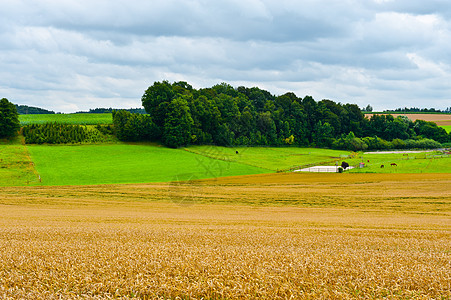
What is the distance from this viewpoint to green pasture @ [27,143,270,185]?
162ft

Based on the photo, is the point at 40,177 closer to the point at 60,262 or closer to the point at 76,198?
the point at 76,198

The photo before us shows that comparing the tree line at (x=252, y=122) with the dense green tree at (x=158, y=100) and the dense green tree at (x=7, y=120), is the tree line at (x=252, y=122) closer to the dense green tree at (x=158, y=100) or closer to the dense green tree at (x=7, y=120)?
the dense green tree at (x=158, y=100)

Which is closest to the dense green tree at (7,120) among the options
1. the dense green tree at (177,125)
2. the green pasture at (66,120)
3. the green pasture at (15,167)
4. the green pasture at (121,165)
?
the green pasture at (15,167)

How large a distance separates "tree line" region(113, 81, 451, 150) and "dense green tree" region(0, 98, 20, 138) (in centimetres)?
2301

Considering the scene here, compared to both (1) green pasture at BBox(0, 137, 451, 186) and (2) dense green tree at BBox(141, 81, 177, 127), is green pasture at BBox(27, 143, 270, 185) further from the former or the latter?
(2) dense green tree at BBox(141, 81, 177, 127)

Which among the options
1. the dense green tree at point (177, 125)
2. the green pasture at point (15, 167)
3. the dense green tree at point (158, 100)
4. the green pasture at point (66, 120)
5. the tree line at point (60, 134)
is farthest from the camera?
the green pasture at point (66, 120)

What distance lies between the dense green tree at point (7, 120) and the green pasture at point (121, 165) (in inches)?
333

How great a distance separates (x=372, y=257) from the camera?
7.04m

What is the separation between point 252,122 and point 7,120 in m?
68.4

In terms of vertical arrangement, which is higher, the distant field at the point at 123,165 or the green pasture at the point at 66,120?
the green pasture at the point at 66,120

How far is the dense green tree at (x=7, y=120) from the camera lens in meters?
70.3

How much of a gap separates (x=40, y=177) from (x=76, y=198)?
1906cm

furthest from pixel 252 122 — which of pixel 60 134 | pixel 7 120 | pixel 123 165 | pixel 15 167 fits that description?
pixel 15 167

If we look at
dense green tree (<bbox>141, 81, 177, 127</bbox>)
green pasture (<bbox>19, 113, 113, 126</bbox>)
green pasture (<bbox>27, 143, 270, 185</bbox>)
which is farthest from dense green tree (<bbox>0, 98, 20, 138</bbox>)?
dense green tree (<bbox>141, 81, 177, 127</bbox>)
